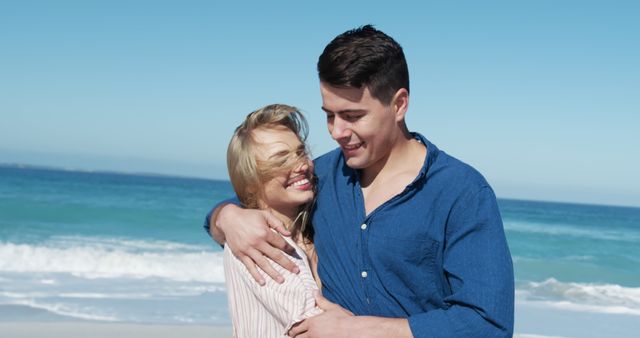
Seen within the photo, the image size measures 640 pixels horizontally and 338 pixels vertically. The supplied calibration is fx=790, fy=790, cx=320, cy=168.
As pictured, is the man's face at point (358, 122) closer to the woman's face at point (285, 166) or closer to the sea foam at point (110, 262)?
the woman's face at point (285, 166)

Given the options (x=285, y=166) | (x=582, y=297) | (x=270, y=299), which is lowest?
(x=582, y=297)

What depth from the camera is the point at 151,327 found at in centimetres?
659

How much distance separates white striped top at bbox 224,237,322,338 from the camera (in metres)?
2.41

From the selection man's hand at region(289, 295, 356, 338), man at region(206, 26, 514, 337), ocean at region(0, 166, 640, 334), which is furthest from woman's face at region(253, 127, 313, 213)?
ocean at region(0, 166, 640, 334)

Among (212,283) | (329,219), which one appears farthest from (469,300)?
(212,283)

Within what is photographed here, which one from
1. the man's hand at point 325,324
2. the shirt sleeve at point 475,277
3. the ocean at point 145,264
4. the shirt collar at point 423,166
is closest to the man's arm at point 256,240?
the man's hand at point 325,324

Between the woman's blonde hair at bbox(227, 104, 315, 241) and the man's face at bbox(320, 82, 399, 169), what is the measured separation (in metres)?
0.23

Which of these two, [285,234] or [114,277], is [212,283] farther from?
[285,234]

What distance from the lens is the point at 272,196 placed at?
2.73 metres

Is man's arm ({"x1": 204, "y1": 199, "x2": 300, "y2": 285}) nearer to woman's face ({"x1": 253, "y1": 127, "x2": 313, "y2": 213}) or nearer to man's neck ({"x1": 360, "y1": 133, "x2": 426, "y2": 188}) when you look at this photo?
woman's face ({"x1": 253, "y1": 127, "x2": 313, "y2": 213})

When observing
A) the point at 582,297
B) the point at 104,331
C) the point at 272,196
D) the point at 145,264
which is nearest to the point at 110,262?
the point at 145,264

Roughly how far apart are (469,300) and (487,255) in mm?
137

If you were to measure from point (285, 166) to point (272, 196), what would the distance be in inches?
5.6

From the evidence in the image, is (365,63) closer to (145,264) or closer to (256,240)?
(256,240)
